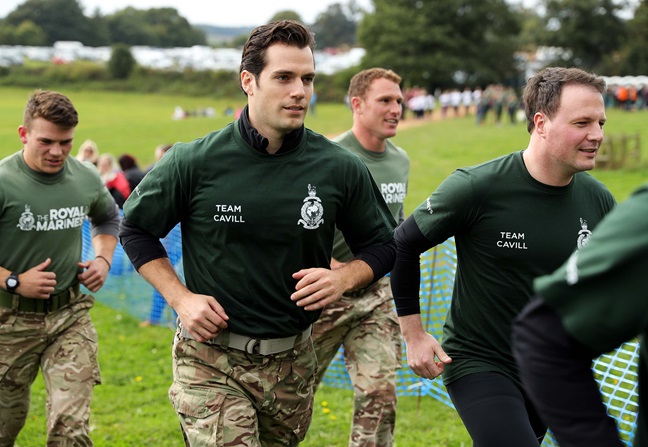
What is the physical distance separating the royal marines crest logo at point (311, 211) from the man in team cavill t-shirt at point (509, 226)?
51 centimetres

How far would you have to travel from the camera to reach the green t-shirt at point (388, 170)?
6699 millimetres

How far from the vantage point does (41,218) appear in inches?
221

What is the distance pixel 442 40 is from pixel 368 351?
6686 cm

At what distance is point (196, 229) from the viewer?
13.8 ft

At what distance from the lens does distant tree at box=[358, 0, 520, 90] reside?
230 ft

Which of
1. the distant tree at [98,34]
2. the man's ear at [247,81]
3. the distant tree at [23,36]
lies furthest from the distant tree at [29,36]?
the man's ear at [247,81]

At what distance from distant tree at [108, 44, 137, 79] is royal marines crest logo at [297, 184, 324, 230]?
7538 cm

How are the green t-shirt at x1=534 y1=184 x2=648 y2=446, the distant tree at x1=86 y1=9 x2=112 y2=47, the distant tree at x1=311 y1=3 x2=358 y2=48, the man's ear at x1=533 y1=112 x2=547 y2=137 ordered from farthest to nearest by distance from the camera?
the distant tree at x1=311 y1=3 x2=358 y2=48
the distant tree at x1=86 y1=9 x2=112 y2=47
the man's ear at x1=533 y1=112 x2=547 y2=137
the green t-shirt at x1=534 y1=184 x2=648 y2=446

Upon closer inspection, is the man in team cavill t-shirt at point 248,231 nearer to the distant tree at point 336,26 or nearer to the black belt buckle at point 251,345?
the black belt buckle at point 251,345

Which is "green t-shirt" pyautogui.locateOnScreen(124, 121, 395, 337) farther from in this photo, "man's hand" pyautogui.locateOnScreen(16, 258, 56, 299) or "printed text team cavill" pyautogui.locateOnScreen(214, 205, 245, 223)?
"man's hand" pyautogui.locateOnScreen(16, 258, 56, 299)

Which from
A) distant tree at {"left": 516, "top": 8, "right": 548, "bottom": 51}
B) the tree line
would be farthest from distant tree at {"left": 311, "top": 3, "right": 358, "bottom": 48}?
the tree line

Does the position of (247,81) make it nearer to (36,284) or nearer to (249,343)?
(249,343)

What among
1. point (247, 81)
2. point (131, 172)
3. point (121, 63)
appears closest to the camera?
point (247, 81)

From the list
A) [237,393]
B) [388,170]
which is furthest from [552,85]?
[388,170]
